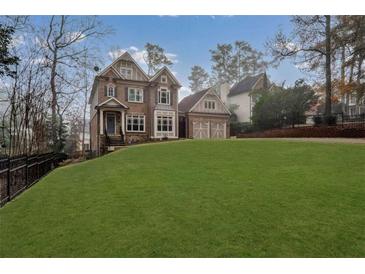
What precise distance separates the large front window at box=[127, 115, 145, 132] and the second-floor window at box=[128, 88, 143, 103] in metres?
0.99

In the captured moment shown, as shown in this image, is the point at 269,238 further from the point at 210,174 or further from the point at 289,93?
the point at 289,93

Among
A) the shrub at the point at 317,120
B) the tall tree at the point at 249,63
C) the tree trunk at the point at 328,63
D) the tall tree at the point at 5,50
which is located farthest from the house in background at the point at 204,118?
the tall tree at the point at 5,50

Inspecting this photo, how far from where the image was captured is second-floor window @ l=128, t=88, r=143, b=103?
14.3m

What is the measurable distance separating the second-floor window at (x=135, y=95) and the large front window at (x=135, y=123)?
0.99 m

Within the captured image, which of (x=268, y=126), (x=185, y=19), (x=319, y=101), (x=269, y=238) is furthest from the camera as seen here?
(x=319, y=101)

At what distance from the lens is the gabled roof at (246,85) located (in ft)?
59.6

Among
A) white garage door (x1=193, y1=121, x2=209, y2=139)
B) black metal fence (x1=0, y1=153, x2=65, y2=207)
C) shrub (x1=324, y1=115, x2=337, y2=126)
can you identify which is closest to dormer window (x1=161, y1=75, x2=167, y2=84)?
white garage door (x1=193, y1=121, x2=209, y2=139)

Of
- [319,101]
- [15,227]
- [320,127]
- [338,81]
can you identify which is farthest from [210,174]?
Answer: [319,101]

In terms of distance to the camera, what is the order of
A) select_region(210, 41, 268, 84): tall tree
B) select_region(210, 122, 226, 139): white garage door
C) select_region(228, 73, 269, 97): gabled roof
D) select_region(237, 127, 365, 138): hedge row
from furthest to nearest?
select_region(228, 73, 269, 97): gabled roof < select_region(210, 122, 226, 139): white garage door < select_region(210, 41, 268, 84): tall tree < select_region(237, 127, 365, 138): hedge row

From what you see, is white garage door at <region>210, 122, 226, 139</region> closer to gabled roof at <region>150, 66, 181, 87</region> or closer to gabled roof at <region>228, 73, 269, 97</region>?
gabled roof at <region>228, 73, 269, 97</region>

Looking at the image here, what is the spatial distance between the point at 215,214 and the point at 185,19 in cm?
367

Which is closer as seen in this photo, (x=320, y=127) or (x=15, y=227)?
(x=15, y=227)

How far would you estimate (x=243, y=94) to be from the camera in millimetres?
19391

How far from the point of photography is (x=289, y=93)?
14344 millimetres
